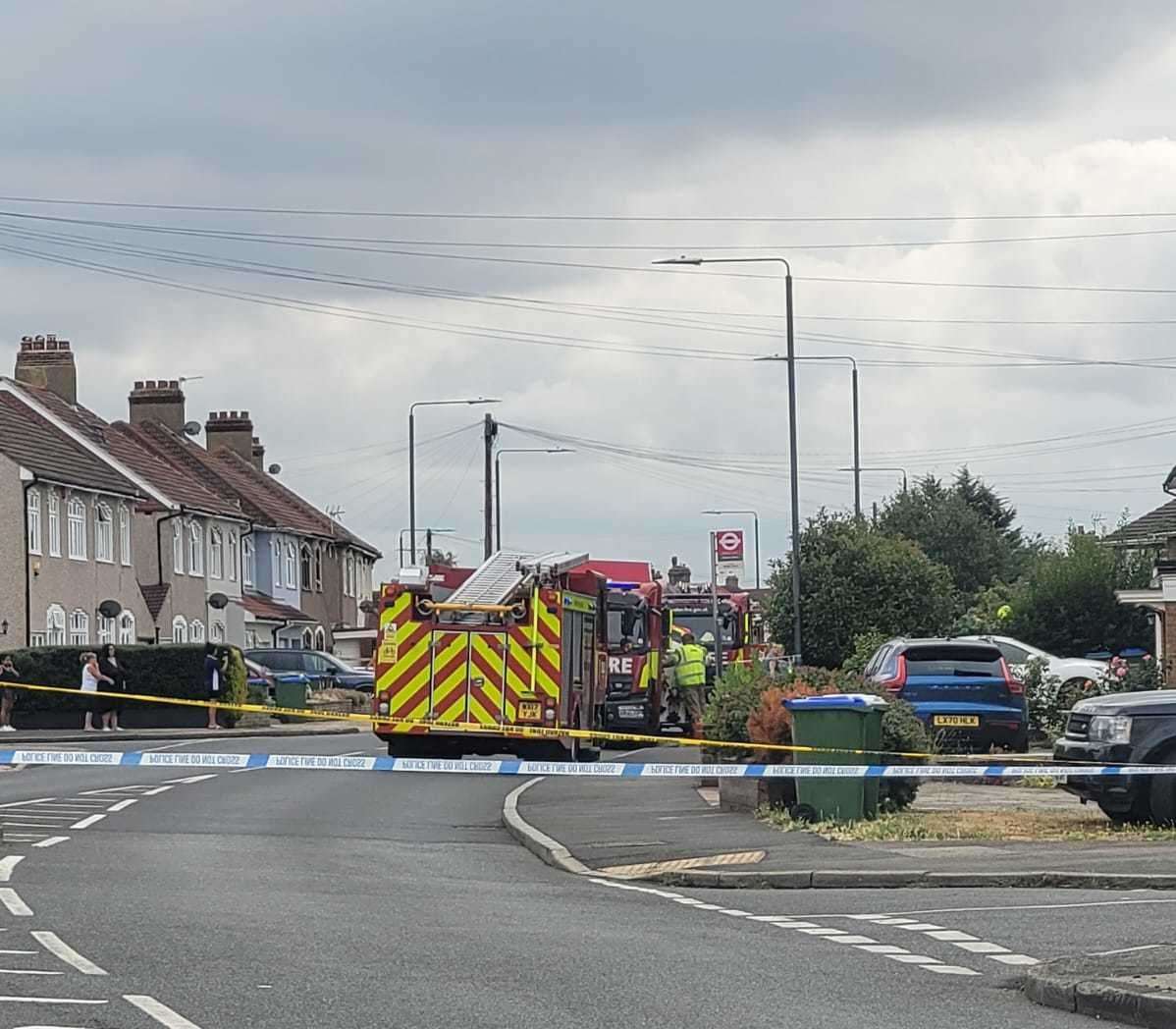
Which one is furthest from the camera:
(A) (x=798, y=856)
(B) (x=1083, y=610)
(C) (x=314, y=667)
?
(C) (x=314, y=667)

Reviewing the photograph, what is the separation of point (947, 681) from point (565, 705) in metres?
5.02

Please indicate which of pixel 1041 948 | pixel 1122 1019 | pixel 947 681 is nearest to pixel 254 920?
pixel 1041 948

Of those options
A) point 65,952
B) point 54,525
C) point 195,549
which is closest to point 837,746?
point 65,952

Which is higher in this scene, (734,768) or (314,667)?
(314,667)

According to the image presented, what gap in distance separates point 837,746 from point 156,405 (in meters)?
62.1

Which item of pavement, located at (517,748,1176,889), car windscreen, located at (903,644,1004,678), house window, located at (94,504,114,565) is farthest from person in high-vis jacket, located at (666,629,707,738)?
house window, located at (94,504,114,565)

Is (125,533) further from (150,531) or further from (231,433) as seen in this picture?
(231,433)

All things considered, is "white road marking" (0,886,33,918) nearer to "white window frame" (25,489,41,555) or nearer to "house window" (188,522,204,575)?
"white window frame" (25,489,41,555)

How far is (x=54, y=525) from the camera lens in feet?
188

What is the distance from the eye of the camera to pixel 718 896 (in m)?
14.5

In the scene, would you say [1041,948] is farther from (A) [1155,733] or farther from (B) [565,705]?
(B) [565,705]

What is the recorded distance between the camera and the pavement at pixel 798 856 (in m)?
14.5

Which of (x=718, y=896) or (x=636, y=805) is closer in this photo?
(x=718, y=896)

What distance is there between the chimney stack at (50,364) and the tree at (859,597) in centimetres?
2795
